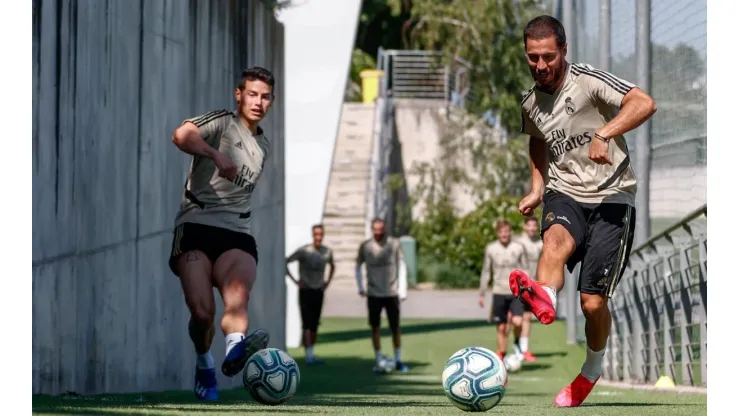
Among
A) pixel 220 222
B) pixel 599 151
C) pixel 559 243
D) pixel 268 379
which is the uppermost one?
pixel 599 151

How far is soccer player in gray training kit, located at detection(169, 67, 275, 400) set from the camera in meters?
9.23

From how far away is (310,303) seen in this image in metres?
20.8

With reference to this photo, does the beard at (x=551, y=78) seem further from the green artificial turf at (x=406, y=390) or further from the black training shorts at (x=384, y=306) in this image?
the black training shorts at (x=384, y=306)

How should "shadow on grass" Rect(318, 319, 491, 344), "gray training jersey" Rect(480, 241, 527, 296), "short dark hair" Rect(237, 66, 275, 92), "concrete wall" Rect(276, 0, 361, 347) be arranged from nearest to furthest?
"short dark hair" Rect(237, 66, 275, 92)
"gray training jersey" Rect(480, 241, 527, 296)
"concrete wall" Rect(276, 0, 361, 347)
"shadow on grass" Rect(318, 319, 491, 344)

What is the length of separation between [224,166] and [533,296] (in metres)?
2.07

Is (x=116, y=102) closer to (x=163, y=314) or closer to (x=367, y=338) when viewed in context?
(x=163, y=314)

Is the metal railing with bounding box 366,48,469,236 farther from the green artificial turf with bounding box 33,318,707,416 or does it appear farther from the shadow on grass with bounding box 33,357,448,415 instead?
the shadow on grass with bounding box 33,357,448,415

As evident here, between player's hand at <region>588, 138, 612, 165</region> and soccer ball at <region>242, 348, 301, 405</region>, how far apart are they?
7.55ft

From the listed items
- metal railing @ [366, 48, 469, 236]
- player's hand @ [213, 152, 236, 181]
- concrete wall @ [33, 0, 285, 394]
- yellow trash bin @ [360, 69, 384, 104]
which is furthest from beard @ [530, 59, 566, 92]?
yellow trash bin @ [360, 69, 384, 104]

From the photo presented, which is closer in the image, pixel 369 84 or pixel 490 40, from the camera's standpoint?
pixel 490 40

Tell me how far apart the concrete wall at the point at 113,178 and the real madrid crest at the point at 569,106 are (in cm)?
303

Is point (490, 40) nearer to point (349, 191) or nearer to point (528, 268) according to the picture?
point (349, 191)

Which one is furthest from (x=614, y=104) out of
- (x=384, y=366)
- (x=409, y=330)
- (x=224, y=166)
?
(x=409, y=330)
